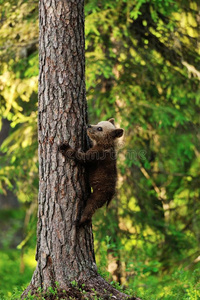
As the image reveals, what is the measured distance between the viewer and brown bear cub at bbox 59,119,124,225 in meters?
4.57

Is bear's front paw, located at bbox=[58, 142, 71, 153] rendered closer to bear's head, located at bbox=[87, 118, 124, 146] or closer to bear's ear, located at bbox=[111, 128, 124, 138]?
bear's head, located at bbox=[87, 118, 124, 146]

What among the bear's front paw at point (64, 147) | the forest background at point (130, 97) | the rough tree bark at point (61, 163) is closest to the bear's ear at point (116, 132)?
the rough tree bark at point (61, 163)

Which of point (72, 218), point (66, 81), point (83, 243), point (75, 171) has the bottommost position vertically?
point (83, 243)

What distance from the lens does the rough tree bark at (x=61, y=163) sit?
456 centimetres

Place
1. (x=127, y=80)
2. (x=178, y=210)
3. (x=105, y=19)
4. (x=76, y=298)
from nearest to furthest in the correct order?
(x=76, y=298) → (x=105, y=19) → (x=127, y=80) → (x=178, y=210)

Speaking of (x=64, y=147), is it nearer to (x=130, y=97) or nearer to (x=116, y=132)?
(x=116, y=132)

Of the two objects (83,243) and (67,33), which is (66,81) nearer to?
(67,33)

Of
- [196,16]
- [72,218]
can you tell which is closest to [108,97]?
[196,16]

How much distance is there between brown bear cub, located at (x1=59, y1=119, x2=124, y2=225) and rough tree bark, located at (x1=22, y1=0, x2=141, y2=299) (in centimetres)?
10

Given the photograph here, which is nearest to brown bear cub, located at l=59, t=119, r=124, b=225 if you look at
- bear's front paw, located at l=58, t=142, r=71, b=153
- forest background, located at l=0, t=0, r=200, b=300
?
bear's front paw, located at l=58, t=142, r=71, b=153

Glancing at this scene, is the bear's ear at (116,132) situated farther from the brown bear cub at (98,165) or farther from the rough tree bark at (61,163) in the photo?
the rough tree bark at (61,163)

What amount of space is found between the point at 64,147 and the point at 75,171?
305 millimetres

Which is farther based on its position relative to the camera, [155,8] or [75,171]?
[155,8]

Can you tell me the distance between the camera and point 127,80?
25.8ft
